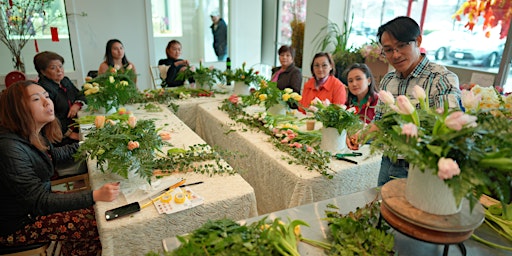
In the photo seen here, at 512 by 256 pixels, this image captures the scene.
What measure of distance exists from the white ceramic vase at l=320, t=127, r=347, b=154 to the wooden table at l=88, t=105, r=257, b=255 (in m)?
0.57

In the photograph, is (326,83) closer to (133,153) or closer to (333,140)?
(333,140)

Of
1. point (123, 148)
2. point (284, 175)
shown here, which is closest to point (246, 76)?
point (284, 175)

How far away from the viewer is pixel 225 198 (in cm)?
143

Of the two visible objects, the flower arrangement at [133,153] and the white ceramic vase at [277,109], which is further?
the white ceramic vase at [277,109]

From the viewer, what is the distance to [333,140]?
1839 mm

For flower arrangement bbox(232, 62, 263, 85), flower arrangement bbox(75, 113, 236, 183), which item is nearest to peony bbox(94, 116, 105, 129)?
flower arrangement bbox(75, 113, 236, 183)

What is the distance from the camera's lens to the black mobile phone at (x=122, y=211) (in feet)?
Result: 4.15

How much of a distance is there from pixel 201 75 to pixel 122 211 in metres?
2.33

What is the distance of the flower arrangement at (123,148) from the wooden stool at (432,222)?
0.98 metres

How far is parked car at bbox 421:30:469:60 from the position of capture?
3423 millimetres

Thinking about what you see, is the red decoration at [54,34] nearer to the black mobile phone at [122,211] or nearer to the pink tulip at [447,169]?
the black mobile phone at [122,211]

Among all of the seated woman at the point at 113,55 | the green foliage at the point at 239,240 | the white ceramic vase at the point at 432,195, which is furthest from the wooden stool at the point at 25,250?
the seated woman at the point at 113,55

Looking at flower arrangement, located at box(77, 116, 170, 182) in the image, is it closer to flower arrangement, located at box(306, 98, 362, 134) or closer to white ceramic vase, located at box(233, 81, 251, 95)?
flower arrangement, located at box(306, 98, 362, 134)

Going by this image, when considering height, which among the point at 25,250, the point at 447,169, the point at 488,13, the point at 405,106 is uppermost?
the point at 488,13
